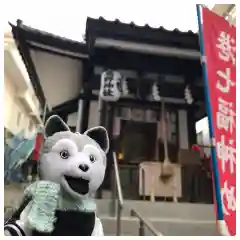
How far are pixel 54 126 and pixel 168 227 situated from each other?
5.01ft

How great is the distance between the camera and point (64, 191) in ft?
5.96

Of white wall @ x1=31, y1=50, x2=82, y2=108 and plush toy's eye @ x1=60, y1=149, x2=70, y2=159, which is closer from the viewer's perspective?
plush toy's eye @ x1=60, y1=149, x2=70, y2=159

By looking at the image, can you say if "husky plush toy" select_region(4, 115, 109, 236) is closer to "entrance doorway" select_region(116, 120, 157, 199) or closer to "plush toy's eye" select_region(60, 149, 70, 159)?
"plush toy's eye" select_region(60, 149, 70, 159)

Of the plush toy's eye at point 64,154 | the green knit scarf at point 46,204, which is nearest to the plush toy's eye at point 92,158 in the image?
the plush toy's eye at point 64,154

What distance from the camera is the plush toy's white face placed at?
181 centimetres

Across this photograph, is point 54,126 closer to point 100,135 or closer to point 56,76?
point 100,135

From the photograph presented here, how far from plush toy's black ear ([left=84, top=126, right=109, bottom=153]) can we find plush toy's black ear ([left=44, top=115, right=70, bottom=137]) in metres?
0.16

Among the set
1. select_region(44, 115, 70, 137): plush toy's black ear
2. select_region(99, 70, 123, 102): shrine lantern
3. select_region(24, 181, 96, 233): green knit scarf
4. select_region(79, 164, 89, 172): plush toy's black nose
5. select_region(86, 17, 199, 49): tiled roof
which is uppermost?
select_region(86, 17, 199, 49): tiled roof

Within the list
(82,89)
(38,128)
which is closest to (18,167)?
(38,128)

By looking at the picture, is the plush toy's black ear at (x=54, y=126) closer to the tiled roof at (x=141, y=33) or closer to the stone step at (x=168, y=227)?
the stone step at (x=168, y=227)

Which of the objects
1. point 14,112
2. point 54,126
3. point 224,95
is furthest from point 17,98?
point 224,95

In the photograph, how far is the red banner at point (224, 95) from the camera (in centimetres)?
211

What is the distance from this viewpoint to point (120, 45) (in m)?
4.09

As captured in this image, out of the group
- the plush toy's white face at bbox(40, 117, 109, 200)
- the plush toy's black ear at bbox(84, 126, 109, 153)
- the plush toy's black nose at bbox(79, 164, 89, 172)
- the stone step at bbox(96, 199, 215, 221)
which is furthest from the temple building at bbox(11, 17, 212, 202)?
the plush toy's black nose at bbox(79, 164, 89, 172)
